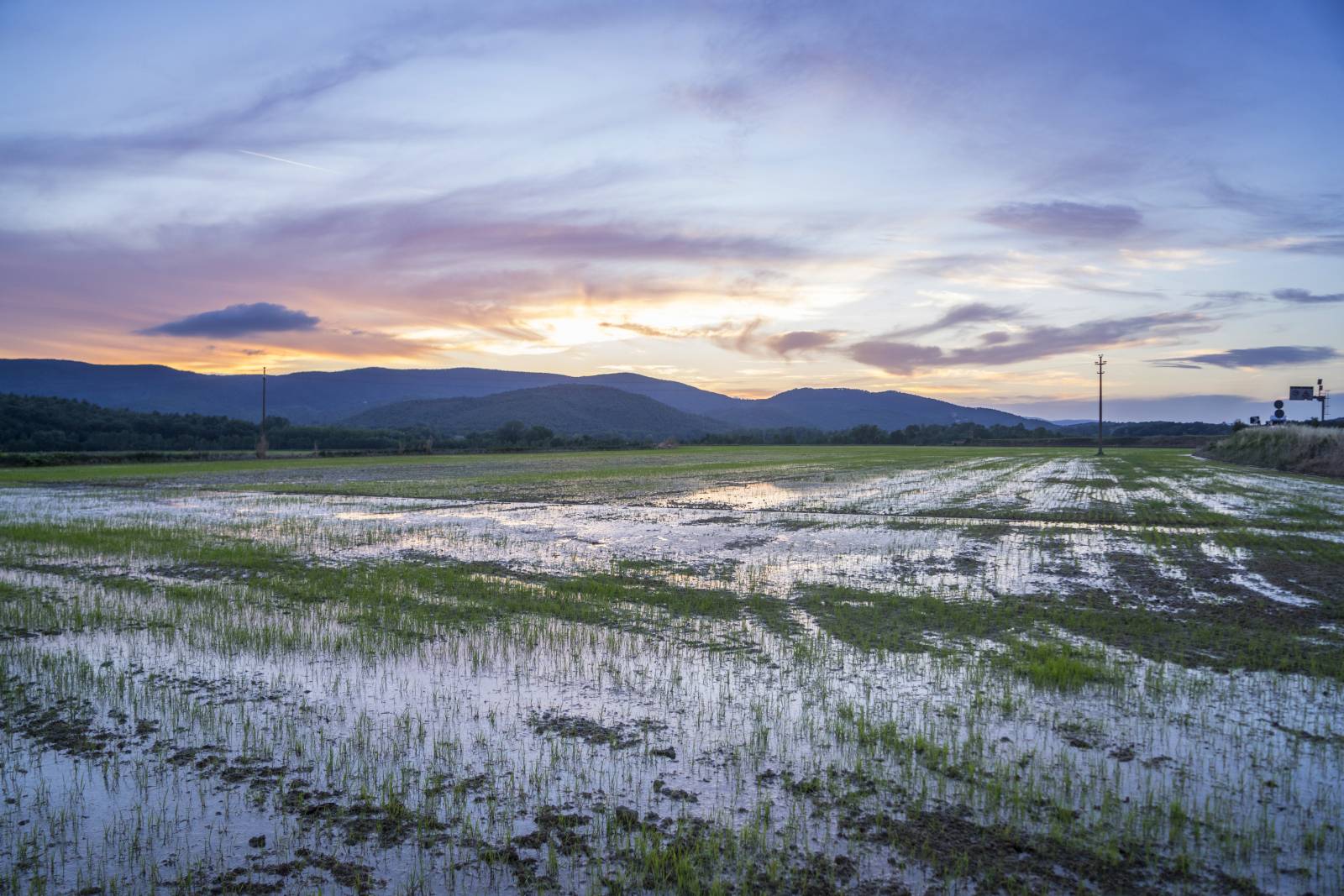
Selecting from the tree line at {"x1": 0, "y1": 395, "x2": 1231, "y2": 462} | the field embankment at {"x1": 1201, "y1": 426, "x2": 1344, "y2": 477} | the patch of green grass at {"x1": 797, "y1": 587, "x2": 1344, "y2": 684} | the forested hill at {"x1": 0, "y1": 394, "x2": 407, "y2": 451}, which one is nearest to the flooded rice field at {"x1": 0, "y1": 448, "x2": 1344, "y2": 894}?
the patch of green grass at {"x1": 797, "y1": 587, "x2": 1344, "y2": 684}

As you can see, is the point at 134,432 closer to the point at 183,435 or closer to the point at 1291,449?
the point at 183,435

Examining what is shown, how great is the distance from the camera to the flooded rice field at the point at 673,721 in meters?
4.13

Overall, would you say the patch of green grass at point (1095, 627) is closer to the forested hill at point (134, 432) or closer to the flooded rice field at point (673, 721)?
the flooded rice field at point (673, 721)

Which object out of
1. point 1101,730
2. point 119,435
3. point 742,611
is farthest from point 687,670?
point 119,435

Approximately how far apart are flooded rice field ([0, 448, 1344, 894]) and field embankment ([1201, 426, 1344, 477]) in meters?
33.4

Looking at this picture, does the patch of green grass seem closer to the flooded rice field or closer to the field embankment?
the flooded rice field

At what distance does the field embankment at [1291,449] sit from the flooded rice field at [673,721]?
3336 centimetres

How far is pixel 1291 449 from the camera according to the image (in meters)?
44.7

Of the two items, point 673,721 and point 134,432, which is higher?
point 134,432

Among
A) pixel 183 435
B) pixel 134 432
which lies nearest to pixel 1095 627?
pixel 134 432

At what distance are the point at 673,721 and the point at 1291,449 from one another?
52.9 metres

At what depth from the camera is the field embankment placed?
3959cm

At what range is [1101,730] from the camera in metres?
5.88

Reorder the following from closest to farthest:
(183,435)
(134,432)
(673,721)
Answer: (673,721) < (134,432) < (183,435)
